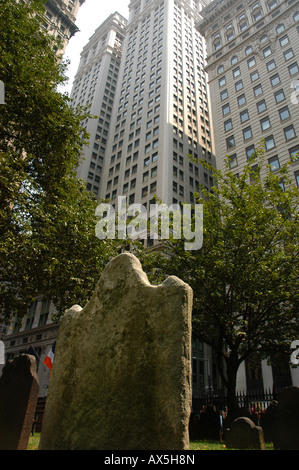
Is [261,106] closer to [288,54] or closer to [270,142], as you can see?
[270,142]

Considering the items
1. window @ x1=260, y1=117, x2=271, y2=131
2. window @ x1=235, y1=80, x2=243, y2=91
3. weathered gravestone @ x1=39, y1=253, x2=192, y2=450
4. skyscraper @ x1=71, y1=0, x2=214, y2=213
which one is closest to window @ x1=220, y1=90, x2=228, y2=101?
window @ x1=235, y1=80, x2=243, y2=91

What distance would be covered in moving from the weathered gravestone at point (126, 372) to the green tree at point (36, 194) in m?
6.80

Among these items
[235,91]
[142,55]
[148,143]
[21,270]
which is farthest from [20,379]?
[142,55]

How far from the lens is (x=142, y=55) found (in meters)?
67.8

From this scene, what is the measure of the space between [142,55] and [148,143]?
98.6 ft

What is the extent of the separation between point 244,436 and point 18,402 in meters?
7.28

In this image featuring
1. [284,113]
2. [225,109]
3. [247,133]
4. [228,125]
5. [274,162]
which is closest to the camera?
[274,162]

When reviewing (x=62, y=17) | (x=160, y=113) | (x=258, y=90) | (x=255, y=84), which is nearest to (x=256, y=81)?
(x=255, y=84)

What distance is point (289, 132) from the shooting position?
3378 cm

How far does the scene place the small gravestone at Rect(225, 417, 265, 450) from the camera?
8625 millimetres

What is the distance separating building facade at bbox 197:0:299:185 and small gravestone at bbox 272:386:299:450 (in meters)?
27.4

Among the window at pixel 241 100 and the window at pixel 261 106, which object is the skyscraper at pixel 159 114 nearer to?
the window at pixel 241 100

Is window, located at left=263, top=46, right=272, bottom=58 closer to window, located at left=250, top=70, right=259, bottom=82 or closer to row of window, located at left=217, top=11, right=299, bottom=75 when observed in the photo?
row of window, located at left=217, top=11, right=299, bottom=75

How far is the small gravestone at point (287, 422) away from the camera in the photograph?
24.1ft
